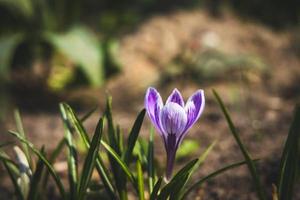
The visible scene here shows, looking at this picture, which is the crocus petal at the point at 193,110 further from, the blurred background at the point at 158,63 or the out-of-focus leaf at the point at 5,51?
the out-of-focus leaf at the point at 5,51

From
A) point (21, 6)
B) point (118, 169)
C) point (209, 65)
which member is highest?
point (21, 6)

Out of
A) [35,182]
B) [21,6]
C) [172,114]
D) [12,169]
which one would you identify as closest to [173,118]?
[172,114]

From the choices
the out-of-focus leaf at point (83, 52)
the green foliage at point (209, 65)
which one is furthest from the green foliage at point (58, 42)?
the green foliage at point (209, 65)

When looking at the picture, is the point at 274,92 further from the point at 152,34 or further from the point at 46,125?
the point at 46,125

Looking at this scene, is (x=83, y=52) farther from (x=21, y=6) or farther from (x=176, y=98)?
(x=176, y=98)

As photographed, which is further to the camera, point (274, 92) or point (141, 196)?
point (274, 92)

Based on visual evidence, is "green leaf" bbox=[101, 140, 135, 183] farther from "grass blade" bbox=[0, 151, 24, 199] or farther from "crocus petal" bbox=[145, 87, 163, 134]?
"grass blade" bbox=[0, 151, 24, 199]

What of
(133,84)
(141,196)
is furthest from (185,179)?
(133,84)
